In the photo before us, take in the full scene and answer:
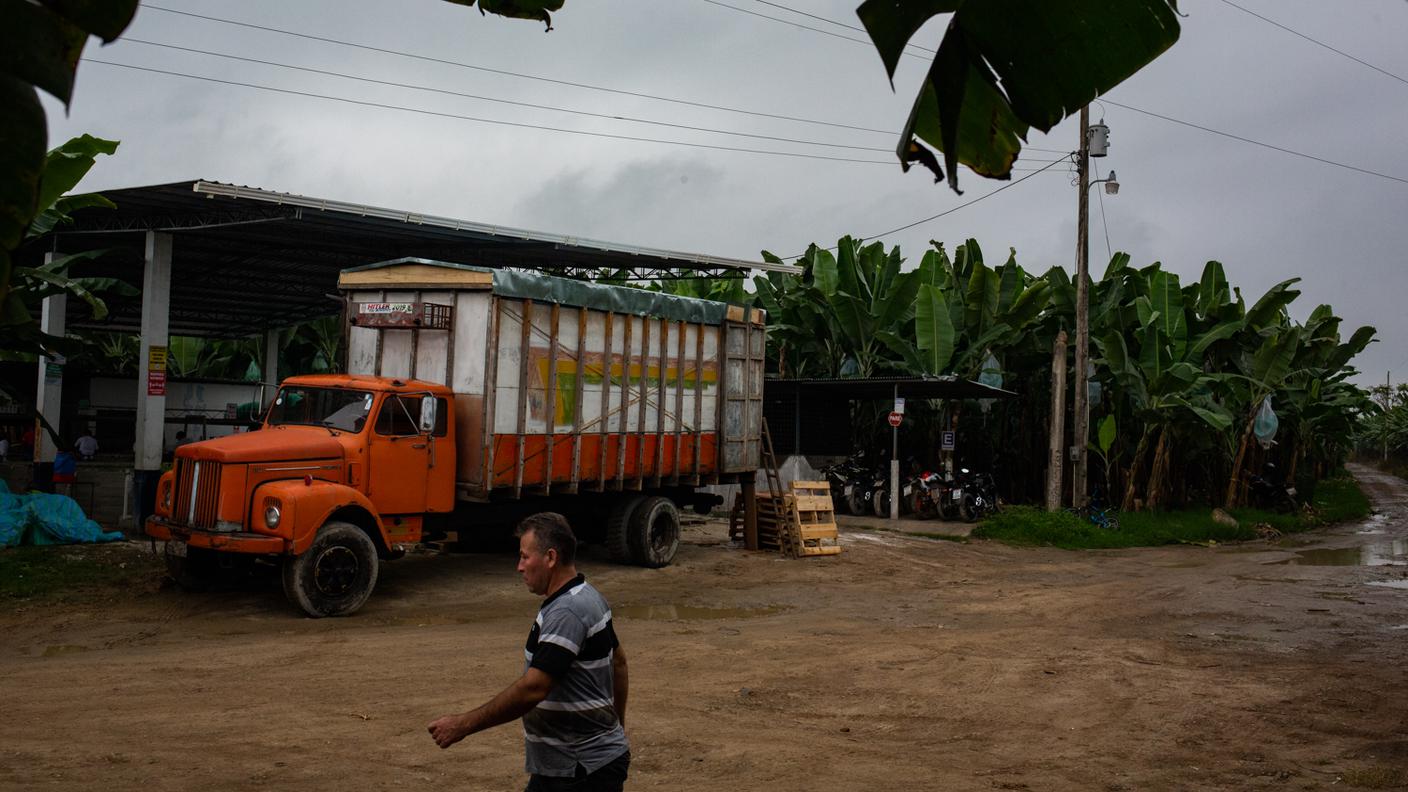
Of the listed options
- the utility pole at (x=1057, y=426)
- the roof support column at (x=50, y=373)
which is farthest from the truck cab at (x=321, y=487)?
the utility pole at (x=1057, y=426)

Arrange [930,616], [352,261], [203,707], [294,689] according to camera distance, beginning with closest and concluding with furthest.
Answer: [203,707]
[294,689]
[930,616]
[352,261]

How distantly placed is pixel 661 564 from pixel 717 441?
2060 mm

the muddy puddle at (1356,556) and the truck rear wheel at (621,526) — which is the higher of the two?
the truck rear wheel at (621,526)

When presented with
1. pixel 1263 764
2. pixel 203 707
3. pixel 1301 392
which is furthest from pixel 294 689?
pixel 1301 392

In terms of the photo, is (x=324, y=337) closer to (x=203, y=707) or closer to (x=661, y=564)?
(x=661, y=564)

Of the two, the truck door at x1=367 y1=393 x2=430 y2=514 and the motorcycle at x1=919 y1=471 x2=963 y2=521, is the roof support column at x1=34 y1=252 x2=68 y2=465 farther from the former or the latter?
the motorcycle at x1=919 y1=471 x2=963 y2=521

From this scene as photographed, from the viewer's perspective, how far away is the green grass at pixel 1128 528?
2089cm

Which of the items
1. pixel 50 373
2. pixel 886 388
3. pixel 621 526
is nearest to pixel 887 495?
pixel 886 388

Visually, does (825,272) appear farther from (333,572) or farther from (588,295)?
(333,572)

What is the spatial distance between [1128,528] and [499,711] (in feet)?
67.7

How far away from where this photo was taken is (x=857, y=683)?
8844mm

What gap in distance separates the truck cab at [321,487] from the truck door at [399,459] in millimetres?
11

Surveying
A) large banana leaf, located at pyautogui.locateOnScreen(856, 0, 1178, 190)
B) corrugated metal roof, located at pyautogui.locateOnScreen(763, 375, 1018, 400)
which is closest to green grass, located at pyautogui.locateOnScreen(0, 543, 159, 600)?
corrugated metal roof, located at pyautogui.locateOnScreen(763, 375, 1018, 400)

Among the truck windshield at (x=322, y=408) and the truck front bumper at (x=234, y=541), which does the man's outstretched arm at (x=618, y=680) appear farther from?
the truck windshield at (x=322, y=408)
